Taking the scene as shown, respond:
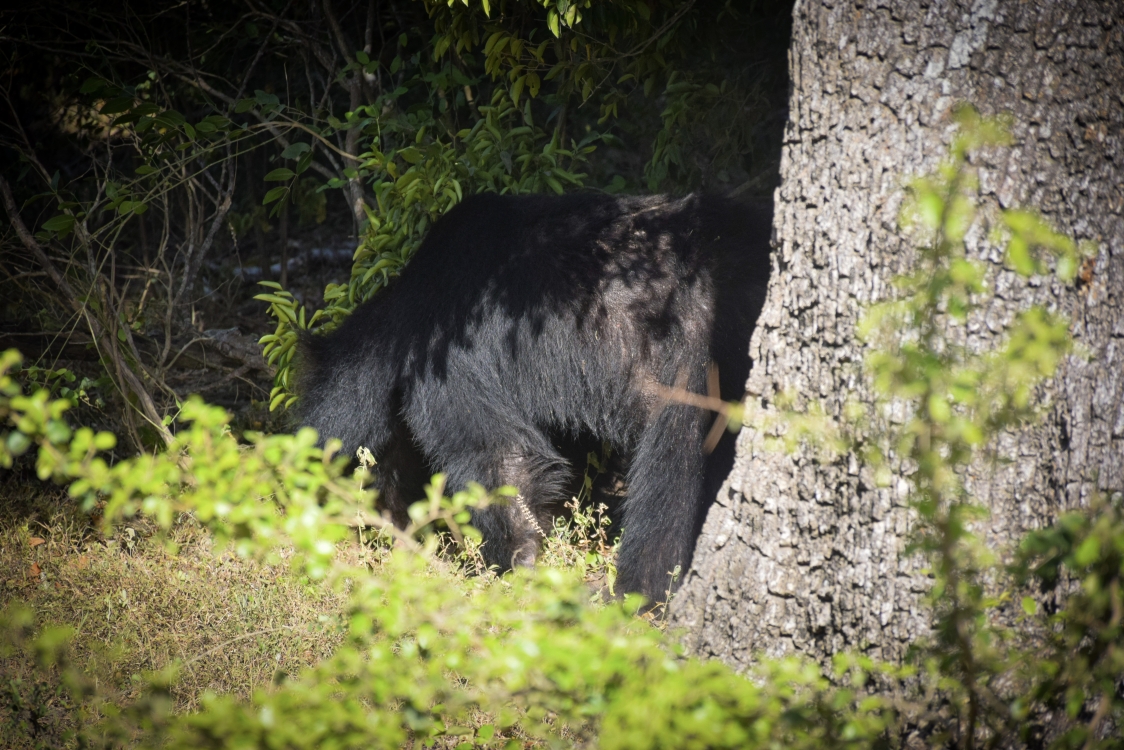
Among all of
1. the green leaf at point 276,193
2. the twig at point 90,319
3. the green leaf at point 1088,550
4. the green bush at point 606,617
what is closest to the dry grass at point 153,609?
the twig at point 90,319

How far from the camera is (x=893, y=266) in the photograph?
2.14 metres

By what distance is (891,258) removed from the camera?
214cm

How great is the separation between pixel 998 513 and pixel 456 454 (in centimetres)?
231

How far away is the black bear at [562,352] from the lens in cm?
346

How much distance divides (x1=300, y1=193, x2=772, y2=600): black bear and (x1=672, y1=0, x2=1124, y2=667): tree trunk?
1.07 m

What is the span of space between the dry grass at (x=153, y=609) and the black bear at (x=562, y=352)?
2.69 feet

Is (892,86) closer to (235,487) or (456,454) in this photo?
(235,487)

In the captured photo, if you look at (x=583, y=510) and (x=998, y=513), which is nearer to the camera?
(x=998, y=513)

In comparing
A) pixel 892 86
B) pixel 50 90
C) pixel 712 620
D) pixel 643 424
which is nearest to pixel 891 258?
pixel 892 86

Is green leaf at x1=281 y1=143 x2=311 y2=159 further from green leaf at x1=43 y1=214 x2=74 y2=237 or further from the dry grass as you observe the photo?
the dry grass

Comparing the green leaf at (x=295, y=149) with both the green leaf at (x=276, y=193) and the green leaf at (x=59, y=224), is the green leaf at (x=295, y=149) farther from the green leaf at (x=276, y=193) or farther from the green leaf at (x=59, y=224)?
the green leaf at (x=59, y=224)

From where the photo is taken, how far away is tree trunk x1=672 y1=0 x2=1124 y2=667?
209 cm

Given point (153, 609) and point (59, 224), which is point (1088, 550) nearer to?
point (153, 609)

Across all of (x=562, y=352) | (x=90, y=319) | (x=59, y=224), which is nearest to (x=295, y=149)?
(x=59, y=224)
